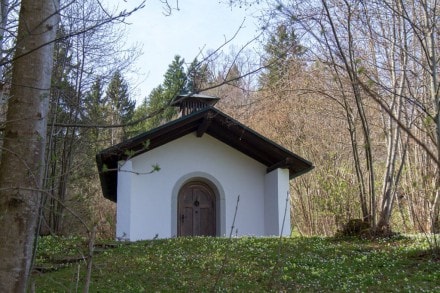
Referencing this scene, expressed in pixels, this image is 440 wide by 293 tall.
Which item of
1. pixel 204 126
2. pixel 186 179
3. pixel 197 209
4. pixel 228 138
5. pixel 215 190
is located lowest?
pixel 197 209

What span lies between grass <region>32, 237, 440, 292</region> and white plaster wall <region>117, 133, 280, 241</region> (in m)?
2.57

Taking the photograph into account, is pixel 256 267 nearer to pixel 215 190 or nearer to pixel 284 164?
pixel 284 164

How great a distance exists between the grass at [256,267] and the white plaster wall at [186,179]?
2.57 metres

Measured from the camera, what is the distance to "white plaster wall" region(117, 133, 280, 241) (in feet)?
47.2

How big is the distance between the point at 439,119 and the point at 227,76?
3.91 feet

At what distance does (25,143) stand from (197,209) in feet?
42.8

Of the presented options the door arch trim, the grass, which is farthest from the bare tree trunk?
the door arch trim

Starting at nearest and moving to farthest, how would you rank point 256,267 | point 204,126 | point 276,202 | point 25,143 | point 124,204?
point 25,143 → point 256,267 → point 124,204 → point 204,126 → point 276,202

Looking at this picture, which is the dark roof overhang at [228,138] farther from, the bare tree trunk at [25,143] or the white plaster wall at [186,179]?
the bare tree trunk at [25,143]

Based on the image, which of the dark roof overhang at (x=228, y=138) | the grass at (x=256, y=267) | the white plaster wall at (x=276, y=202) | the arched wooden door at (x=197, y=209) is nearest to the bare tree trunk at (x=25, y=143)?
the grass at (x=256, y=267)

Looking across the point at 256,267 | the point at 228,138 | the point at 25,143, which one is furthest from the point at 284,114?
the point at 25,143

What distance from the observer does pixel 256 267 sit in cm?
905

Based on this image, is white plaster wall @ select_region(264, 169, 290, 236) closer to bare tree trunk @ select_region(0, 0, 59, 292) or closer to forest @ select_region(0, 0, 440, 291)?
forest @ select_region(0, 0, 440, 291)

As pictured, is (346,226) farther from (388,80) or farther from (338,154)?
(338,154)
